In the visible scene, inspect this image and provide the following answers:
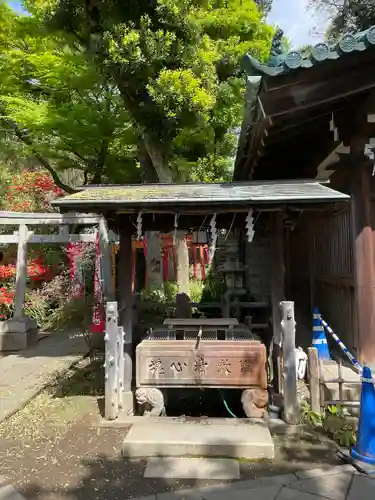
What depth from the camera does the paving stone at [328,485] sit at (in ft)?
11.0

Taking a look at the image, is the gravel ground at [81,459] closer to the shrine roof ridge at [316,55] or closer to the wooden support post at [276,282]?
the wooden support post at [276,282]

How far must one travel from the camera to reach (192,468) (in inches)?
152

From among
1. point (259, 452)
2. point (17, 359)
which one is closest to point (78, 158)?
point (17, 359)

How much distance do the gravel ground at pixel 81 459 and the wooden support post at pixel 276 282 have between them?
3.82 ft

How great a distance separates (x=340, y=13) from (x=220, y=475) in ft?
59.9

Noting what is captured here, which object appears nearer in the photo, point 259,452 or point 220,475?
point 220,475

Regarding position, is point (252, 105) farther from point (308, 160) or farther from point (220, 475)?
point (220, 475)

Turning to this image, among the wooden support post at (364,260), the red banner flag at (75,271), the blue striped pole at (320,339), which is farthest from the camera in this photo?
the red banner flag at (75,271)

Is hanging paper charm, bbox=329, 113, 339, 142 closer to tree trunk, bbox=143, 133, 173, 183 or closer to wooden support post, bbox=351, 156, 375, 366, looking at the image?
wooden support post, bbox=351, 156, 375, 366

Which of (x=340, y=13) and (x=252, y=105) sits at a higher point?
(x=340, y=13)

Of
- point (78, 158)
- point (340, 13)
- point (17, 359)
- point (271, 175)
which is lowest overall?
point (17, 359)

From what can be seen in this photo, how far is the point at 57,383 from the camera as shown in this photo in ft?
23.1

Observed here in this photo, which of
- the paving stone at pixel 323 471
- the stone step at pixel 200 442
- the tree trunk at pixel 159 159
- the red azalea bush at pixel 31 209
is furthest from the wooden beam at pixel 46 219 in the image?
the paving stone at pixel 323 471

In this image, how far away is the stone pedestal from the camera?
10.9 metres
